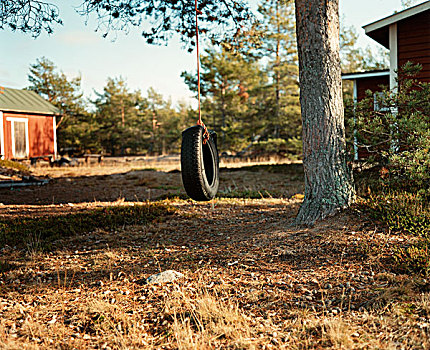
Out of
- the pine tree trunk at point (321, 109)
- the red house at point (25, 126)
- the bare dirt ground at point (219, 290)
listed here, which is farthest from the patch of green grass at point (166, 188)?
the red house at point (25, 126)

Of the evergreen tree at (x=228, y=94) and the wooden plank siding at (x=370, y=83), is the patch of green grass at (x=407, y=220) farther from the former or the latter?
the evergreen tree at (x=228, y=94)

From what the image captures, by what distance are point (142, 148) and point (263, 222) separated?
32.4m

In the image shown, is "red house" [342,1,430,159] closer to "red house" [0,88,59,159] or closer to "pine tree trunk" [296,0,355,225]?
"pine tree trunk" [296,0,355,225]

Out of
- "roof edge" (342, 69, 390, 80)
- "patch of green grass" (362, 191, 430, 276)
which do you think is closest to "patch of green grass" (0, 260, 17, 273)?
"patch of green grass" (362, 191, 430, 276)

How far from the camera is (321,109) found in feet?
18.2

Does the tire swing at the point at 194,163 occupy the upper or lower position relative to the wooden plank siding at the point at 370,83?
lower

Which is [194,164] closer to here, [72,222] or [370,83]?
[72,222]

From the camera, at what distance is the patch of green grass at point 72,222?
246 inches

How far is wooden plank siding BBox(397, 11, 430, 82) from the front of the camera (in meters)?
10.4

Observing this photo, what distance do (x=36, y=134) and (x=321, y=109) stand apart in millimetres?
20548

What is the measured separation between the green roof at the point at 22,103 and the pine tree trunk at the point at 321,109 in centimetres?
1877

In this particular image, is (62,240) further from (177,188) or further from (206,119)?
(206,119)

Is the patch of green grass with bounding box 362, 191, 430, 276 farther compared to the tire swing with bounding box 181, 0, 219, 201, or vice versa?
the tire swing with bounding box 181, 0, 219, 201

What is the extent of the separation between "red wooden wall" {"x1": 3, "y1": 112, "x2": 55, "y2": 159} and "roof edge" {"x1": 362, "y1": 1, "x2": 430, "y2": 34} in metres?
18.2
